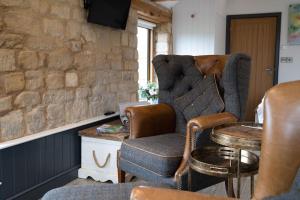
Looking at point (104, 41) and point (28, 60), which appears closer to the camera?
point (28, 60)

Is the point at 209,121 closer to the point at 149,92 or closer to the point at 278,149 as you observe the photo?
the point at 278,149

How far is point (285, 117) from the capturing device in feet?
3.63

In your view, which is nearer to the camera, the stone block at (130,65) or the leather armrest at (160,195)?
the leather armrest at (160,195)

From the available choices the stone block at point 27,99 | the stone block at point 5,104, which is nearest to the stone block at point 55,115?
the stone block at point 27,99

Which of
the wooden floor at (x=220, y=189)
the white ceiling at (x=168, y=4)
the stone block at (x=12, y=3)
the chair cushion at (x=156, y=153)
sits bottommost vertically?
the wooden floor at (x=220, y=189)

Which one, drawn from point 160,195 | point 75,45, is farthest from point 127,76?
point 160,195

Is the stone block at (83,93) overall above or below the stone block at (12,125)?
above

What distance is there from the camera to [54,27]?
2.69 metres

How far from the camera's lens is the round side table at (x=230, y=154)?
1.61m

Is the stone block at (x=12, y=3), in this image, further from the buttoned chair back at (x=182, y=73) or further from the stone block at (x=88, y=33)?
the buttoned chair back at (x=182, y=73)

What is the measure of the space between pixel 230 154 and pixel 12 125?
150cm

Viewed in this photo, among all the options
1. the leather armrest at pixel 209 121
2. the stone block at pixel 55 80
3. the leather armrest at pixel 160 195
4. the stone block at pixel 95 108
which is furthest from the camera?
the stone block at pixel 95 108

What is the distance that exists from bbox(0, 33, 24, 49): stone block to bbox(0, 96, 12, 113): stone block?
0.35m

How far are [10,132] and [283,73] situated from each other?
176 inches
